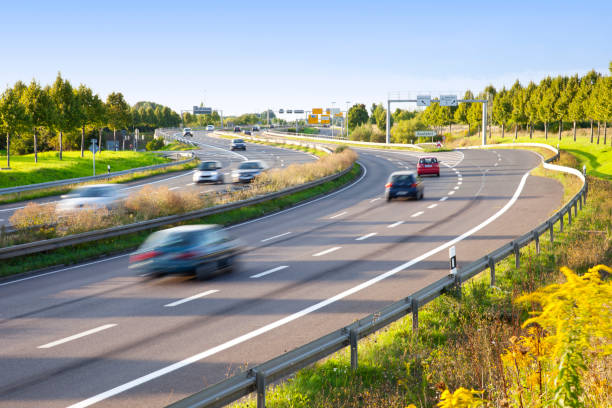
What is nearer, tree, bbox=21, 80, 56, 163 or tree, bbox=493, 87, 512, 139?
tree, bbox=21, 80, 56, 163

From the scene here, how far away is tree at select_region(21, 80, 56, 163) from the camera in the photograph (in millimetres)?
54812

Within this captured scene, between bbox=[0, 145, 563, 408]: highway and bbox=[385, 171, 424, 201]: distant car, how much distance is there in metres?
4.55

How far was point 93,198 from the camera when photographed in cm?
2236

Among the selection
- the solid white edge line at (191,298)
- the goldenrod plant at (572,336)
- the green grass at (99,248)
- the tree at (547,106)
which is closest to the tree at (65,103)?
the green grass at (99,248)

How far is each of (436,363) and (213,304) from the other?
18.4 feet

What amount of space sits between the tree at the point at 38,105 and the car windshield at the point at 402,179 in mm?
41428

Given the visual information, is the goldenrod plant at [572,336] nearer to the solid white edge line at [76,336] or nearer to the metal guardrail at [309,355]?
the metal guardrail at [309,355]

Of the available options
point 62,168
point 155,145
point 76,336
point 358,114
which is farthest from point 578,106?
point 358,114

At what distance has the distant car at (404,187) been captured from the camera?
27828mm

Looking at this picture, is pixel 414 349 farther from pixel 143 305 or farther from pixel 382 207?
pixel 382 207

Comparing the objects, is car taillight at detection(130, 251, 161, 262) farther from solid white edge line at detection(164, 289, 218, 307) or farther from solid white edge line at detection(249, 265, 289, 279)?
solid white edge line at detection(249, 265, 289, 279)

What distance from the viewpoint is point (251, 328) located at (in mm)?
10023

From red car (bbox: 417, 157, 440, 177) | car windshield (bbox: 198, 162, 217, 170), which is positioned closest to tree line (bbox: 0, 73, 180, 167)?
car windshield (bbox: 198, 162, 217, 170)

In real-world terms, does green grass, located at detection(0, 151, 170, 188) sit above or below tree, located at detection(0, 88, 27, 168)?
below
